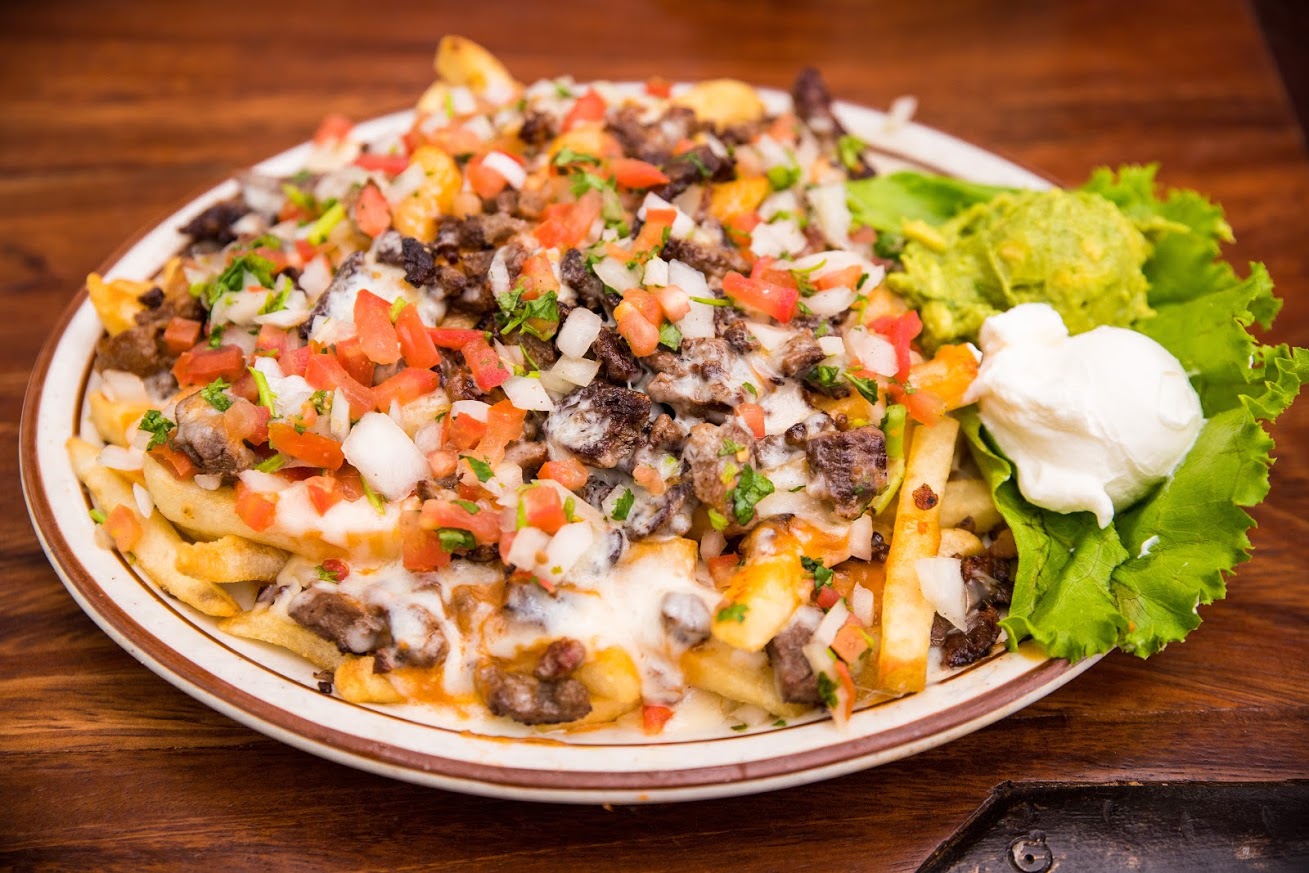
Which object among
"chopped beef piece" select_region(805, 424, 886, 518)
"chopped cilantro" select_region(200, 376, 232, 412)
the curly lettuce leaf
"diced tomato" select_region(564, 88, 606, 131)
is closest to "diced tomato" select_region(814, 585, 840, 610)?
"chopped beef piece" select_region(805, 424, 886, 518)

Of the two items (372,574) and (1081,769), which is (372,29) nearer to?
(372,574)

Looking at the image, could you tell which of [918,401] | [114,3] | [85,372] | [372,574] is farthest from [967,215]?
[114,3]

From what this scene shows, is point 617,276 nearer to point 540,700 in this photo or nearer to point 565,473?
point 565,473

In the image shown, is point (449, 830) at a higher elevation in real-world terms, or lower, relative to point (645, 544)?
lower

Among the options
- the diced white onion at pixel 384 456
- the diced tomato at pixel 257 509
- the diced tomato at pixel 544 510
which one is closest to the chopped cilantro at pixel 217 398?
the diced tomato at pixel 257 509

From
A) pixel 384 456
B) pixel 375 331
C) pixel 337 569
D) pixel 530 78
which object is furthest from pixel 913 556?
pixel 530 78

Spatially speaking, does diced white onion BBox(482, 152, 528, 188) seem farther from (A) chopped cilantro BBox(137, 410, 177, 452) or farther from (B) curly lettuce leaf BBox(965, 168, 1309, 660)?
(B) curly lettuce leaf BBox(965, 168, 1309, 660)
